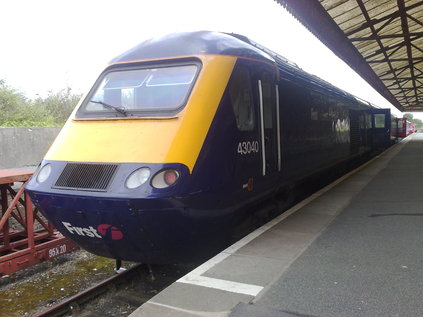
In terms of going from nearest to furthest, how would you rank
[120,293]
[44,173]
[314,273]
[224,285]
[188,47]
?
1. [224,285]
2. [314,273]
3. [44,173]
4. [188,47]
5. [120,293]

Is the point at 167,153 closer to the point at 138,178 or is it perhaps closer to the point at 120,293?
the point at 138,178

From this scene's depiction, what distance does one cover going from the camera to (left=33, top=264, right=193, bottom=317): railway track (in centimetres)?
452

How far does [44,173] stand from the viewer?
4.43 m

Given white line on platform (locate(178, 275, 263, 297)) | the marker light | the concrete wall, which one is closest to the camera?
white line on platform (locate(178, 275, 263, 297))

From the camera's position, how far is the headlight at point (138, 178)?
3.78 meters

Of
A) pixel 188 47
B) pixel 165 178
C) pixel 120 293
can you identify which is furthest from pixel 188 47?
pixel 120 293

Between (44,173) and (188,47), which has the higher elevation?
(188,47)

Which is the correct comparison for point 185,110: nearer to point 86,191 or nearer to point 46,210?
point 86,191

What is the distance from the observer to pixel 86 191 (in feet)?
13.0

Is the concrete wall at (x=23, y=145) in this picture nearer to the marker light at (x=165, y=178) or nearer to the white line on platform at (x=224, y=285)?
the marker light at (x=165, y=178)

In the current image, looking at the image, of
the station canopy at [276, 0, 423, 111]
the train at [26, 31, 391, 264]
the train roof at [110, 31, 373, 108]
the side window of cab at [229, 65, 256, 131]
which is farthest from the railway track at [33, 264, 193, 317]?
the station canopy at [276, 0, 423, 111]

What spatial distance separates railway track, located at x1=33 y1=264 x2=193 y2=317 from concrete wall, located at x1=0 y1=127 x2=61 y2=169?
33.6 ft

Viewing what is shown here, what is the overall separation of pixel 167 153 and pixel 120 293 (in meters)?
2.26

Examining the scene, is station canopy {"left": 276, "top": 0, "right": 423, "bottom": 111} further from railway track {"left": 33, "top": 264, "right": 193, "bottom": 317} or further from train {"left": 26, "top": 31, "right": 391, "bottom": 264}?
railway track {"left": 33, "top": 264, "right": 193, "bottom": 317}
